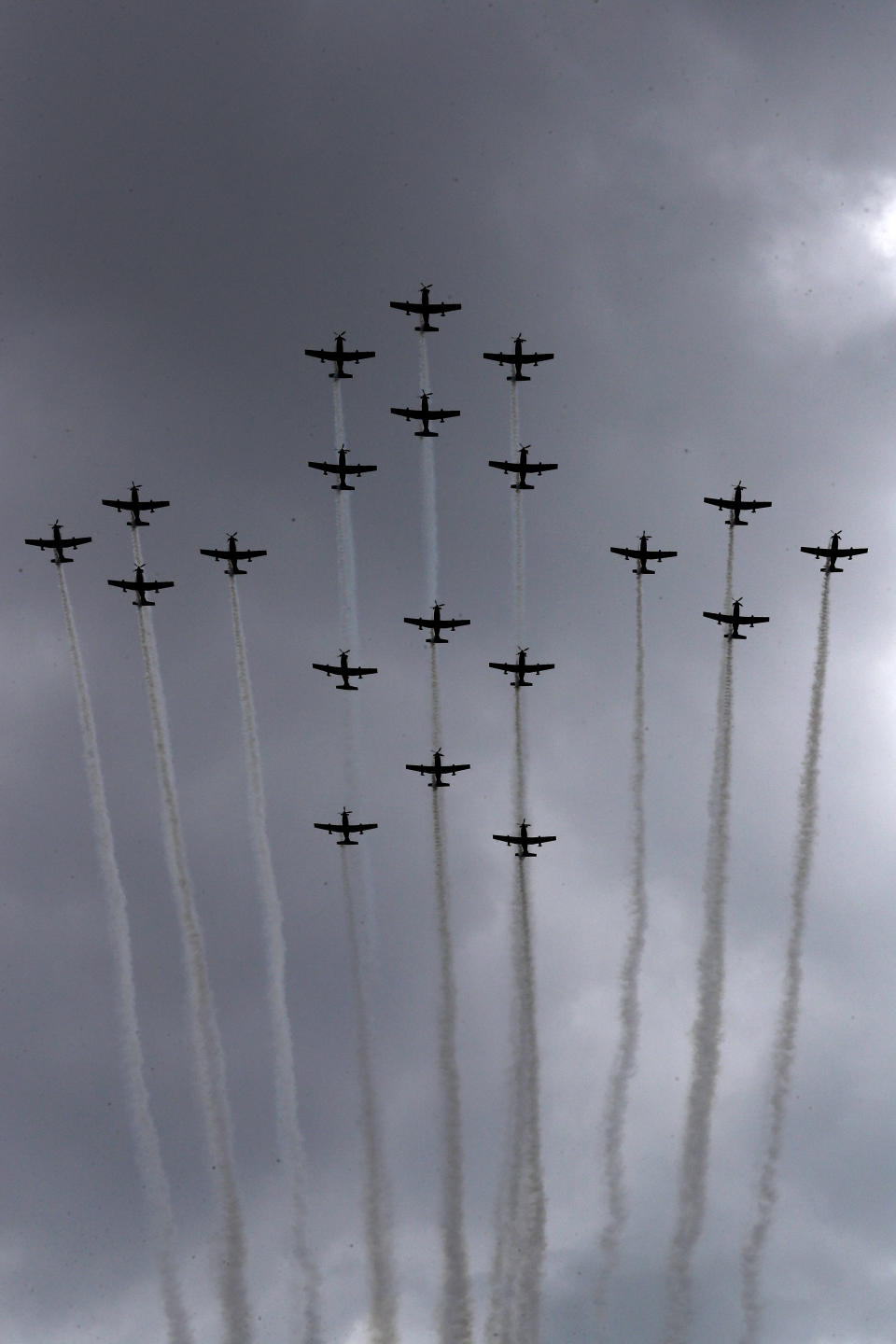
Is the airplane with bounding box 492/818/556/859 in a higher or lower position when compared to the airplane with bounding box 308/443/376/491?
lower

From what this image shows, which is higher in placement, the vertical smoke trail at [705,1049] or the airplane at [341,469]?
the airplane at [341,469]

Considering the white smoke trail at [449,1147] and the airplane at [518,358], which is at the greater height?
the airplane at [518,358]

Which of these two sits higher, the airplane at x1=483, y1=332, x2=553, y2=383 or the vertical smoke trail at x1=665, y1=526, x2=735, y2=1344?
the airplane at x1=483, y1=332, x2=553, y2=383

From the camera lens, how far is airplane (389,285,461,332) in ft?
461

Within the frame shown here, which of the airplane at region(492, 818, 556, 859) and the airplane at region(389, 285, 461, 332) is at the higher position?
the airplane at region(389, 285, 461, 332)

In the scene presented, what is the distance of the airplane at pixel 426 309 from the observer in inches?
5536

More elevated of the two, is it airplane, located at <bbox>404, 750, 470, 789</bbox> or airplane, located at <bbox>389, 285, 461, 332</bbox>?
airplane, located at <bbox>389, 285, 461, 332</bbox>

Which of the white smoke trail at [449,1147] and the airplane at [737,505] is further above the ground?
the airplane at [737,505]

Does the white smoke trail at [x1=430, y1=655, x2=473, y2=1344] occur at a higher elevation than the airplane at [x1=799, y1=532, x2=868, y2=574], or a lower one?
lower

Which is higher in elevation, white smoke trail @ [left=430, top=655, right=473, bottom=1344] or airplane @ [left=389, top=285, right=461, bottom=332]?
airplane @ [left=389, top=285, right=461, bottom=332]

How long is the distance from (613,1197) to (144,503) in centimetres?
5052

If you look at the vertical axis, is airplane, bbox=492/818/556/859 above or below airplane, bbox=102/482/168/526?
below

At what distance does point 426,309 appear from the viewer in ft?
461

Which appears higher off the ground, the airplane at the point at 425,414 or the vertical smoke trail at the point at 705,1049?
the airplane at the point at 425,414
